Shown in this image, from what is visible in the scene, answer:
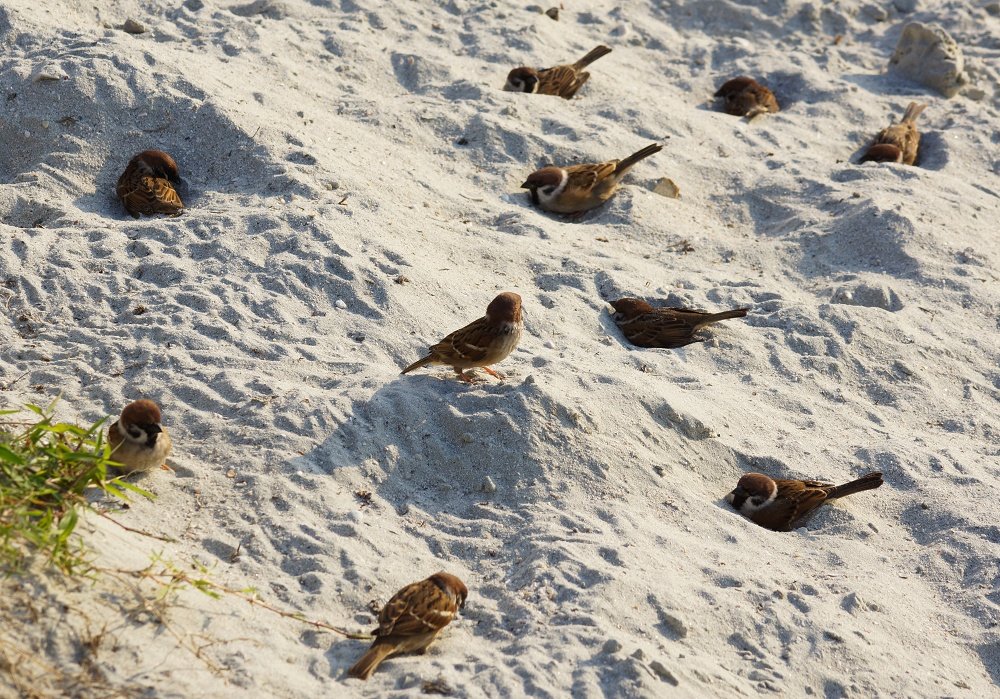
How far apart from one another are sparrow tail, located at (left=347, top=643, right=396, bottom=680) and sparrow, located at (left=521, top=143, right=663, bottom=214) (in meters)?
4.79

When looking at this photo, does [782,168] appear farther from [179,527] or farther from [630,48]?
[179,527]

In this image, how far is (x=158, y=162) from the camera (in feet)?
25.0

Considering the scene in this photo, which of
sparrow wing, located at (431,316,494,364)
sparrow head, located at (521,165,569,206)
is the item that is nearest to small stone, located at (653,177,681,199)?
sparrow head, located at (521,165,569,206)

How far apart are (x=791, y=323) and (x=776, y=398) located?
0.82m

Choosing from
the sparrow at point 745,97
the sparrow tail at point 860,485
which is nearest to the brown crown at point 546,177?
the sparrow at point 745,97

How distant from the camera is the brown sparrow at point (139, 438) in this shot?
17.4 ft

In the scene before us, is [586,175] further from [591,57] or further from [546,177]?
[591,57]

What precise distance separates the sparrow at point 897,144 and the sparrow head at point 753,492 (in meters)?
4.94

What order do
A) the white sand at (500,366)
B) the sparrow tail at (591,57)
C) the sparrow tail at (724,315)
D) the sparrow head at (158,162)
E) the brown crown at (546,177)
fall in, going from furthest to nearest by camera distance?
the sparrow tail at (591,57) → the brown crown at (546,177) → the sparrow head at (158,162) → the sparrow tail at (724,315) → the white sand at (500,366)

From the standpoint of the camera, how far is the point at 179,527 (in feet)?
17.1

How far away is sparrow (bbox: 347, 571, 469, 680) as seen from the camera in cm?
455

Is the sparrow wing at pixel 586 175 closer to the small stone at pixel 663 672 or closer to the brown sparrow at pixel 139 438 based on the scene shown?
the brown sparrow at pixel 139 438

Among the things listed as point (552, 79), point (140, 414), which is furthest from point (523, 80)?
point (140, 414)

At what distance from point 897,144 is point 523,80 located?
3.54 metres
